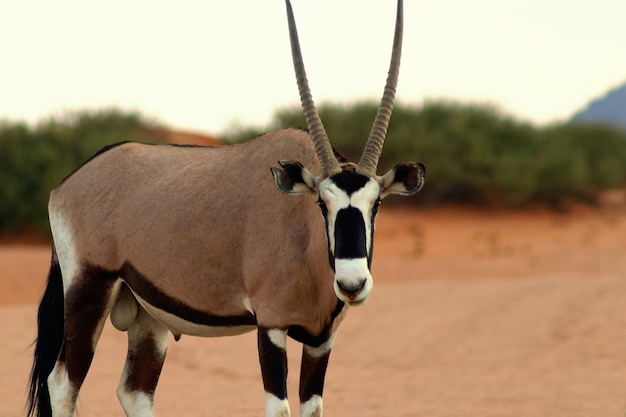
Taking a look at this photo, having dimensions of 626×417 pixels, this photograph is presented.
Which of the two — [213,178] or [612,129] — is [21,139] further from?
[213,178]

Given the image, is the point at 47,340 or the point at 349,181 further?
the point at 47,340

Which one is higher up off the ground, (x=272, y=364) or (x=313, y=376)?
(x=272, y=364)

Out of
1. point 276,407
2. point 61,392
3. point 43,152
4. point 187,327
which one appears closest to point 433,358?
point 61,392

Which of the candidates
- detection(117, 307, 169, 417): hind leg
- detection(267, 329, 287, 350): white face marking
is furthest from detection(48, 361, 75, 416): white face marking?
detection(267, 329, 287, 350): white face marking

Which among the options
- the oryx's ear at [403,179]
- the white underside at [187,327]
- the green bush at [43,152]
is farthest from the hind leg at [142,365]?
the green bush at [43,152]

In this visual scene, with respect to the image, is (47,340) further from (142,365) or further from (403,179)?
(403,179)

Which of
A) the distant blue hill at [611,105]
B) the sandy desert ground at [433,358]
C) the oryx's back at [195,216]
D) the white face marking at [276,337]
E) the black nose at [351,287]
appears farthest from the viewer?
the distant blue hill at [611,105]

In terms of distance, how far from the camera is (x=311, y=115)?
18.6 feet

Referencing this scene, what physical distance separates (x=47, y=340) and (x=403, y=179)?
3039mm

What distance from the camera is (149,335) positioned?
7074 millimetres

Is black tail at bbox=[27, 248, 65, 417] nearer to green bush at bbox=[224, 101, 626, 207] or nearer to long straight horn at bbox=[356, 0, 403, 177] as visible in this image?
long straight horn at bbox=[356, 0, 403, 177]

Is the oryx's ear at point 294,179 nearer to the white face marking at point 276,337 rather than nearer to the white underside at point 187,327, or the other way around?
the white face marking at point 276,337

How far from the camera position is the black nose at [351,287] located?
4.98 meters

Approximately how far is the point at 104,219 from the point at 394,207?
18241 mm
